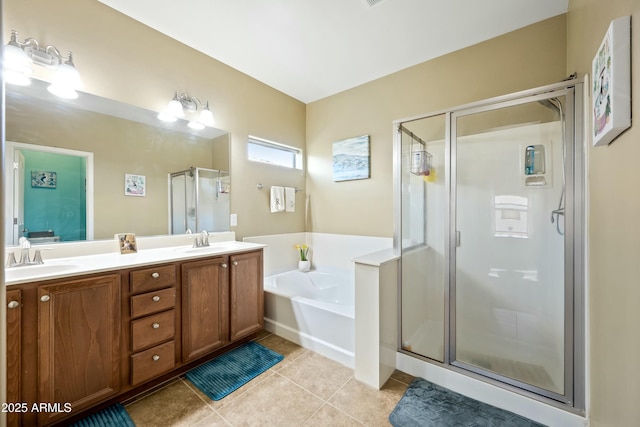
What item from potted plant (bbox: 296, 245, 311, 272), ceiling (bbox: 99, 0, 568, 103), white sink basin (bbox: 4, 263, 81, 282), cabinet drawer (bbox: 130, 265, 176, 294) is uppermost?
ceiling (bbox: 99, 0, 568, 103)

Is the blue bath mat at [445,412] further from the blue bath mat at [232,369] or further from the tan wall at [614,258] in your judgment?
the blue bath mat at [232,369]

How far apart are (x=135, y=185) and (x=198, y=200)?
1.67ft

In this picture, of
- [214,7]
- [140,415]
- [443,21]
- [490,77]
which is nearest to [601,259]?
[490,77]

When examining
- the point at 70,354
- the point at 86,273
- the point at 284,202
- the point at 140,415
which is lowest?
the point at 140,415

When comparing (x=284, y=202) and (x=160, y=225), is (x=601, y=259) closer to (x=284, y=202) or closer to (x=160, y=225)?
(x=284, y=202)

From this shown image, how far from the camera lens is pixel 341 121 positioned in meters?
3.13

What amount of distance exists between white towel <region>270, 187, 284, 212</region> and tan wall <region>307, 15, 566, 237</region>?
503mm

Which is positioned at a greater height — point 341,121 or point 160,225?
point 341,121

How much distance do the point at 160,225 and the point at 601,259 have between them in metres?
2.78

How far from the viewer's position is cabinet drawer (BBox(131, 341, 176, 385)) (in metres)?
1.57

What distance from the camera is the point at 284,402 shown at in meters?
1.62

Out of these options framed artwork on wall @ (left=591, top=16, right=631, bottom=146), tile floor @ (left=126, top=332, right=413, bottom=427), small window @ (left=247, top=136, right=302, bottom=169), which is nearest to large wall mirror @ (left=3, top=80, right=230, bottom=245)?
small window @ (left=247, top=136, right=302, bottom=169)

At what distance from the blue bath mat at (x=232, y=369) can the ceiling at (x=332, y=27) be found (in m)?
2.65

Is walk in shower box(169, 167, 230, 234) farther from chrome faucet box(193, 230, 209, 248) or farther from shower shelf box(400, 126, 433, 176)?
shower shelf box(400, 126, 433, 176)
